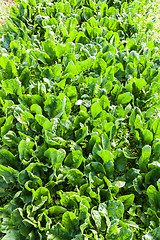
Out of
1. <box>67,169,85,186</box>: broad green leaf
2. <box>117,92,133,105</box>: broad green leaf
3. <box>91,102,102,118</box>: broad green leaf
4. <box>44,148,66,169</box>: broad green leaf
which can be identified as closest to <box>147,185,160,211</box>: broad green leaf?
<box>67,169,85,186</box>: broad green leaf

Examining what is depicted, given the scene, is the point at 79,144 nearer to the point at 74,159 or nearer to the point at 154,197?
the point at 74,159

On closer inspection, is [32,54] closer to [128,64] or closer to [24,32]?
[24,32]

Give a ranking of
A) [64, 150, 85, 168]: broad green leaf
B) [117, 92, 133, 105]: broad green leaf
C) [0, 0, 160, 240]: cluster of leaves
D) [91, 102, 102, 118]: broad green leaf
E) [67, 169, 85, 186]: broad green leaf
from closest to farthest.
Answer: [0, 0, 160, 240]: cluster of leaves → [67, 169, 85, 186]: broad green leaf → [64, 150, 85, 168]: broad green leaf → [91, 102, 102, 118]: broad green leaf → [117, 92, 133, 105]: broad green leaf

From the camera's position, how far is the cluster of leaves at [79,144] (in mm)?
2387

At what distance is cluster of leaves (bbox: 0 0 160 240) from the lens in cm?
239

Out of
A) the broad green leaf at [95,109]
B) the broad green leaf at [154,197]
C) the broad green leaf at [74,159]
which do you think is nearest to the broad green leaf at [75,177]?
the broad green leaf at [74,159]

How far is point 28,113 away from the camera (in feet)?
9.83

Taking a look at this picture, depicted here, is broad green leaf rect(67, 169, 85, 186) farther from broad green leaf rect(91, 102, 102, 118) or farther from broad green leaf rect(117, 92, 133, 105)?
broad green leaf rect(117, 92, 133, 105)

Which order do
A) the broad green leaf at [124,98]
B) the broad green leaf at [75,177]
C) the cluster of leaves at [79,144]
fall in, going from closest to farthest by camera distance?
the cluster of leaves at [79,144]
the broad green leaf at [75,177]
the broad green leaf at [124,98]

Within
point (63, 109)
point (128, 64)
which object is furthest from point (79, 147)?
point (128, 64)

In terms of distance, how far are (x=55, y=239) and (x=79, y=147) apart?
1054mm

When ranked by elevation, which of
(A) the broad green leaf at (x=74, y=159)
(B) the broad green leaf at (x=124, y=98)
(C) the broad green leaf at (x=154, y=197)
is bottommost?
(C) the broad green leaf at (x=154, y=197)

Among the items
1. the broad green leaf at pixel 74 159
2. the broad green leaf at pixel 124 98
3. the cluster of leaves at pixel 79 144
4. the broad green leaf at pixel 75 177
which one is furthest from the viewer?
the broad green leaf at pixel 124 98

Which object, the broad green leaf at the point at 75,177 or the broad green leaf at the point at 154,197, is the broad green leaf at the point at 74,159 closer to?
the broad green leaf at the point at 75,177
